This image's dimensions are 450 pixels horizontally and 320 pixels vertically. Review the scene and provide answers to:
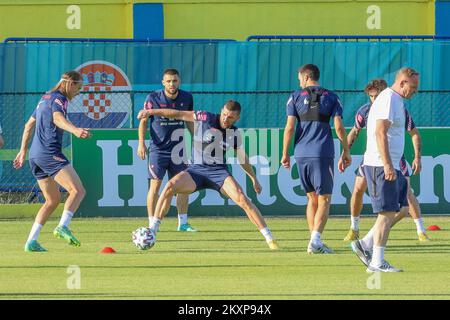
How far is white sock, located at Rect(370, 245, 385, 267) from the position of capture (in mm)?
12266

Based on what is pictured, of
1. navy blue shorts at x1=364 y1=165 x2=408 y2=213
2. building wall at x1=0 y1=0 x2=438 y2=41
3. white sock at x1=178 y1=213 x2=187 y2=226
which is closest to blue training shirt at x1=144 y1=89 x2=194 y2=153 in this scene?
white sock at x1=178 y1=213 x2=187 y2=226

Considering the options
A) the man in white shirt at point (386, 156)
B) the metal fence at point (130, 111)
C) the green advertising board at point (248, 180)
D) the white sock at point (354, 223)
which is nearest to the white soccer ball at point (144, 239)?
the white sock at point (354, 223)

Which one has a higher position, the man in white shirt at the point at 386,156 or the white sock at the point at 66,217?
the man in white shirt at the point at 386,156

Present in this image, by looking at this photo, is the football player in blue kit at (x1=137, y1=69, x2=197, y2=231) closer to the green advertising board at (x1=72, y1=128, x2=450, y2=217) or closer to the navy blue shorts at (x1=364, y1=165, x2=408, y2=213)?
the green advertising board at (x1=72, y1=128, x2=450, y2=217)

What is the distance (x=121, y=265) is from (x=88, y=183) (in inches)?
262

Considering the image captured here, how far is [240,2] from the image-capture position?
3011cm

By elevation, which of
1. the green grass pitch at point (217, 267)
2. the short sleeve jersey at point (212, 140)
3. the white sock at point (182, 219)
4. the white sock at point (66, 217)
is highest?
the short sleeve jersey at point (212, 140)

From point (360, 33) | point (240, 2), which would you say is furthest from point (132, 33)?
point (360, 33)

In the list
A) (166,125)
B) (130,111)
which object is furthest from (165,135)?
(130,111)

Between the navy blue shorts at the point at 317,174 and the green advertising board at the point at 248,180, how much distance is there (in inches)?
210

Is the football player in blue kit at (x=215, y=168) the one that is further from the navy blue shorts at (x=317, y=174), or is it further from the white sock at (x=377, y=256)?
the white sock at (x=377, y=256)

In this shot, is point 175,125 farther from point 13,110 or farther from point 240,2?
point 240,2

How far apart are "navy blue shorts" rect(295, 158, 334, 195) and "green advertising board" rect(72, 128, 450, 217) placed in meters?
5.34

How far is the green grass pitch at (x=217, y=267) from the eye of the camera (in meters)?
11.0
